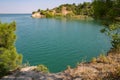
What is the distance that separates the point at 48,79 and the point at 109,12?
13.7 ft

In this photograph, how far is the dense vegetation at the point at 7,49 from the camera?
42.6 feet

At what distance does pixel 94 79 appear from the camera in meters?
7.81

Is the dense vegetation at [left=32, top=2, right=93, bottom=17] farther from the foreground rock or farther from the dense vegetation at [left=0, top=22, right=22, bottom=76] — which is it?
the foreground rock

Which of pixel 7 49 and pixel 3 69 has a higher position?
pixel 7 49

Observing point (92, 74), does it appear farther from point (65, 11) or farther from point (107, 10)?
point (65, 11)

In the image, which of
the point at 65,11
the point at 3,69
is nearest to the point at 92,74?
the point at 3,69

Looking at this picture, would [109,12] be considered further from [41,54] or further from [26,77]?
[41,54]

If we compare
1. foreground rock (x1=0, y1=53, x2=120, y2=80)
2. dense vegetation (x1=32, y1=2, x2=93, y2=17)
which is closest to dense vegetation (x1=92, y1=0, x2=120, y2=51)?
foreground rock (x1=0, y1=53, x2=120, y2=80)

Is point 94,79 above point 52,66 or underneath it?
above

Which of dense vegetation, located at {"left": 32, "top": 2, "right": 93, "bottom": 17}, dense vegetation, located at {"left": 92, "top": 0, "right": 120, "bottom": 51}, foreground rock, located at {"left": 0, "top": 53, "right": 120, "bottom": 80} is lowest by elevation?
dense vegetation, located at {"left": 32, "top": 2, "right": 93, "bottom": 17}

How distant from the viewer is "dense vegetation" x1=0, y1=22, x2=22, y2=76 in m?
13.0

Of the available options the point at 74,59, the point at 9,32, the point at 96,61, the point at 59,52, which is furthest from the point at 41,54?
the point at 96,61

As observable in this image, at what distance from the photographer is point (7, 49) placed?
13391 millimetres

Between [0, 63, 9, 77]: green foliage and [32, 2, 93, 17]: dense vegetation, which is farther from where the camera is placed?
[32, 2, 93, 17]: dense vegetation
